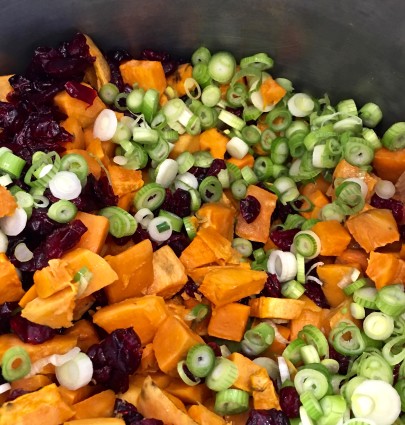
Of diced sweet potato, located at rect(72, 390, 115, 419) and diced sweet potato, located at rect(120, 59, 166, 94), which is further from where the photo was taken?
diced sweet potato, located at rect(120, 59, 166, 94)

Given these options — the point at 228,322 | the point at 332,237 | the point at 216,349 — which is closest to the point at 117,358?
the point at 216,349

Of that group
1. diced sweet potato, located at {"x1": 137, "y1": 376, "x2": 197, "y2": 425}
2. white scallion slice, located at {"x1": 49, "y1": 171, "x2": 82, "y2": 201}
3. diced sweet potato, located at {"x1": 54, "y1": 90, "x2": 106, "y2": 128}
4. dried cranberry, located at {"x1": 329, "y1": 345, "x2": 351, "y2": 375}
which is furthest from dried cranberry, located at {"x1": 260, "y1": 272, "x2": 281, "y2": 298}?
diced sweet potato, located at {"x1": 54, "y1": 90, "x2": 106, "y2": 128}

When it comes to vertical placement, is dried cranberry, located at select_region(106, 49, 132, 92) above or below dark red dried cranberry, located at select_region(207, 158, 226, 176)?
above

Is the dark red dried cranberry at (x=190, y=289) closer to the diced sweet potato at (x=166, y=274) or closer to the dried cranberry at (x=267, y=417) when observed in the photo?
the diced sweet potato at (x=166, y=274)

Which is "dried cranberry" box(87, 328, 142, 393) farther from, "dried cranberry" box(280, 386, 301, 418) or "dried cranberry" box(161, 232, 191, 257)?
Result: "dried cranberry" box(280, 386, 301, 418)

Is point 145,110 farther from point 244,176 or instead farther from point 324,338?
point 324,338

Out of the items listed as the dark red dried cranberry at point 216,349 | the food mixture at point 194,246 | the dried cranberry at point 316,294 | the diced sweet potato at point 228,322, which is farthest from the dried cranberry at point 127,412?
the dried cranberry at point 316,294

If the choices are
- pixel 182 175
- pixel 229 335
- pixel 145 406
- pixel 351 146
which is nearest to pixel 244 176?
pixel 182 175
